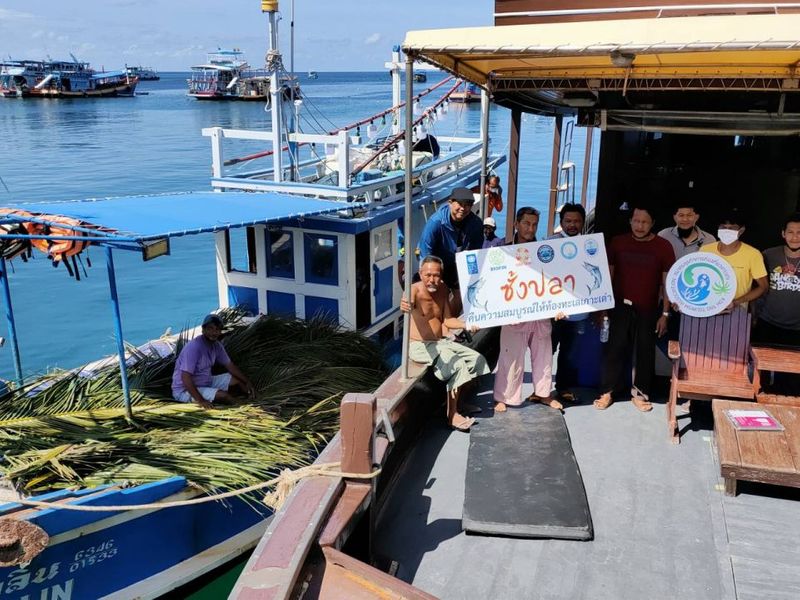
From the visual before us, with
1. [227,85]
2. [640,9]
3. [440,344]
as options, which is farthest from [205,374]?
[227,85]

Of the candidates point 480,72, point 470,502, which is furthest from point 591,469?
point 480,72

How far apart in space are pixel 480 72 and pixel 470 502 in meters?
3.60

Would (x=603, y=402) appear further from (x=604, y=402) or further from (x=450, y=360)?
(x=450, y=360)

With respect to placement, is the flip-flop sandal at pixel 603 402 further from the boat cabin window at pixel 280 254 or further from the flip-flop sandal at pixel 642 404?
the boat cabin window at pixel 280 254

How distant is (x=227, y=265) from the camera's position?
9.41 metres

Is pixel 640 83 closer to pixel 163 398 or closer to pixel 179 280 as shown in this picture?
pixel 163 398

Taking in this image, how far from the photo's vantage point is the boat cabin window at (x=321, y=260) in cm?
878

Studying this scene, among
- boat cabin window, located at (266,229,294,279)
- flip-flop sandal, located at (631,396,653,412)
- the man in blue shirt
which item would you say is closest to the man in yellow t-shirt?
flip-flop sandal, located at (631,396,653,412)

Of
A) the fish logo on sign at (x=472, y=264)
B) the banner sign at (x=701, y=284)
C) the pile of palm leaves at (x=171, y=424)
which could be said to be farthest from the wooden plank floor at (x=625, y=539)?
the pile of palm leaves at (x=171, y=424)

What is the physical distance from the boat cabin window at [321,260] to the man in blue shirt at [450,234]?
10.9 ft

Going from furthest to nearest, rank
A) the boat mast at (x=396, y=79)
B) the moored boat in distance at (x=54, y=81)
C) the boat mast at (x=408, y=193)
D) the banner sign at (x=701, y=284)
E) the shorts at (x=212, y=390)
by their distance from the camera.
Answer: the moored boat in distance at (x=54, y=81) < the boat mast at (x=396, y=79) < the shorts at (x=212, y=390) < the banner sign at (x=701, y=284) < the boat mast at (x=408, y=193)

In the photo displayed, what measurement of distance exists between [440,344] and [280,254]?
441 cm

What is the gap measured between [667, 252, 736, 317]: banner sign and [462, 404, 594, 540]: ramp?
1.22m

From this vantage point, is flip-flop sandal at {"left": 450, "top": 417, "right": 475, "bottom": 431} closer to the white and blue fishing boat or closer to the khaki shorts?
the khaki shorts
